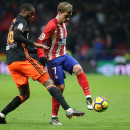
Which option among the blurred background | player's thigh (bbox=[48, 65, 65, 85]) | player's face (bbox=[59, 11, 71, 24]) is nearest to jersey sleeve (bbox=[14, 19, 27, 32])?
player's face (bbox=[59, 11, 71, 24])

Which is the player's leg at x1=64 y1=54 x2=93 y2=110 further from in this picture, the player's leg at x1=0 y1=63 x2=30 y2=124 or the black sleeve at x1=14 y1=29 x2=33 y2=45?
the black sleeve at x1=14 y1=29 x2=33 y2=45

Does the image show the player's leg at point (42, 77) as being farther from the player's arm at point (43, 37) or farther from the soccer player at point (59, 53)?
the soccer player at point (59, 53)

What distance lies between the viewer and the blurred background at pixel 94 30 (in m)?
20.1

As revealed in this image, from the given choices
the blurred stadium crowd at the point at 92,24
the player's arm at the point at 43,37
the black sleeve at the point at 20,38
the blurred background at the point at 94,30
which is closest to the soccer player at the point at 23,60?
the black sleeve at the point at 20,38

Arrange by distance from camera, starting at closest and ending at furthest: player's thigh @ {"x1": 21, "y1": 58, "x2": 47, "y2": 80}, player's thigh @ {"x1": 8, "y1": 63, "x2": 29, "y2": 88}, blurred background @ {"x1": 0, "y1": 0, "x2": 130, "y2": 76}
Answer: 1. player's thigh @ {"x1": 21, "y1": 58, "x2": 47, "y2": 80}
2. player's thigh @ {"x1": 8, "y1": 63, "x2": 29, "y2": 88}
3. blurred background @ {"x1": 0, "y1": 0, "x2": 130, "y2": 76}

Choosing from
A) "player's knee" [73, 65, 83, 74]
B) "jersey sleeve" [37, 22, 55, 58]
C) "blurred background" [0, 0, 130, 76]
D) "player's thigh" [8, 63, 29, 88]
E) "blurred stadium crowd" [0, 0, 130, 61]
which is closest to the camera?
"player's thigh" [8, 63, 29, 88]

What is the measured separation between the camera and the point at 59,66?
669cm

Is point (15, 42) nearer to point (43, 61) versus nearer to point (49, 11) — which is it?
point (43, 61)

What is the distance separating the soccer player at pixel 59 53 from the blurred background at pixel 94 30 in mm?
12044

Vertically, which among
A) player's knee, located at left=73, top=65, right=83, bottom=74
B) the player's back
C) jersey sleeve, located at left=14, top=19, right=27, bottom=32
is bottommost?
player's knee, located at left=73, top=65, right=83, bottom=74

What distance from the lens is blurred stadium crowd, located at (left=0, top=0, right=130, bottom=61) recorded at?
66.8 ft

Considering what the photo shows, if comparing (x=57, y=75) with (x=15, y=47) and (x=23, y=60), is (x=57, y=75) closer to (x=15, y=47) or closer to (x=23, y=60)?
(x=23, y=60)

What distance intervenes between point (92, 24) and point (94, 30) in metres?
0.57

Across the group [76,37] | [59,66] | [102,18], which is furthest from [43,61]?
[102,18]
